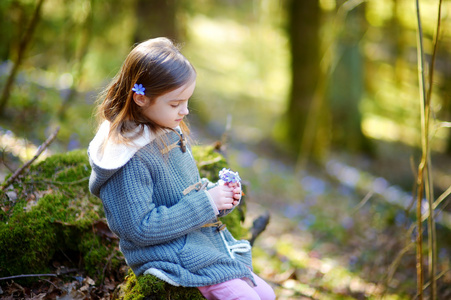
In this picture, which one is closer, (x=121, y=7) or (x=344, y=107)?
(x=121, y=7)

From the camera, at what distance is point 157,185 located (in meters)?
2.03

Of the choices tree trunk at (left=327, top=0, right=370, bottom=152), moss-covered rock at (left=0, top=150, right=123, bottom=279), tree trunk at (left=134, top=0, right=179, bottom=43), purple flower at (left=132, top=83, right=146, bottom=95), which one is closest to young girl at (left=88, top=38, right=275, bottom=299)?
purple flower at (left=132, top=83, right=146, bottom=95)

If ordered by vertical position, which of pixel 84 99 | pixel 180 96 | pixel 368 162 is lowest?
pixel 368 162

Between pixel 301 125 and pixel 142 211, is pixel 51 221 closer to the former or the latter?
pixel 142 211

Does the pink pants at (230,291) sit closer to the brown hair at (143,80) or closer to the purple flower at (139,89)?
the brown hair at (143,80)

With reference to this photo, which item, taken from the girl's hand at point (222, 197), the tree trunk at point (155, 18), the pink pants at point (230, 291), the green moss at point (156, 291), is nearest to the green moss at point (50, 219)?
the green moss at point (156, 291)

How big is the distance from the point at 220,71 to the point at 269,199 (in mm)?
10596

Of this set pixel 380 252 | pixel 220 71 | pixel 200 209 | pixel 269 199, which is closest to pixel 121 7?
pixel 269 199

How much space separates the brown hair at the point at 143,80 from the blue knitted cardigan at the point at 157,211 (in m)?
0.07

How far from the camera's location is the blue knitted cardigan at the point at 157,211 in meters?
1.90

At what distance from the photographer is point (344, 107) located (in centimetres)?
1026

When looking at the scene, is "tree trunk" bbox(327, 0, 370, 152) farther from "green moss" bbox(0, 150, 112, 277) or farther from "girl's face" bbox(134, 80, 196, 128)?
"girl's face" bbox(134, 80, 196, 128)

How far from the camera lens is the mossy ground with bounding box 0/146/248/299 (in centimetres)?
249

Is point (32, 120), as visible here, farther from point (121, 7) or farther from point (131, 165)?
point (131, 165)
